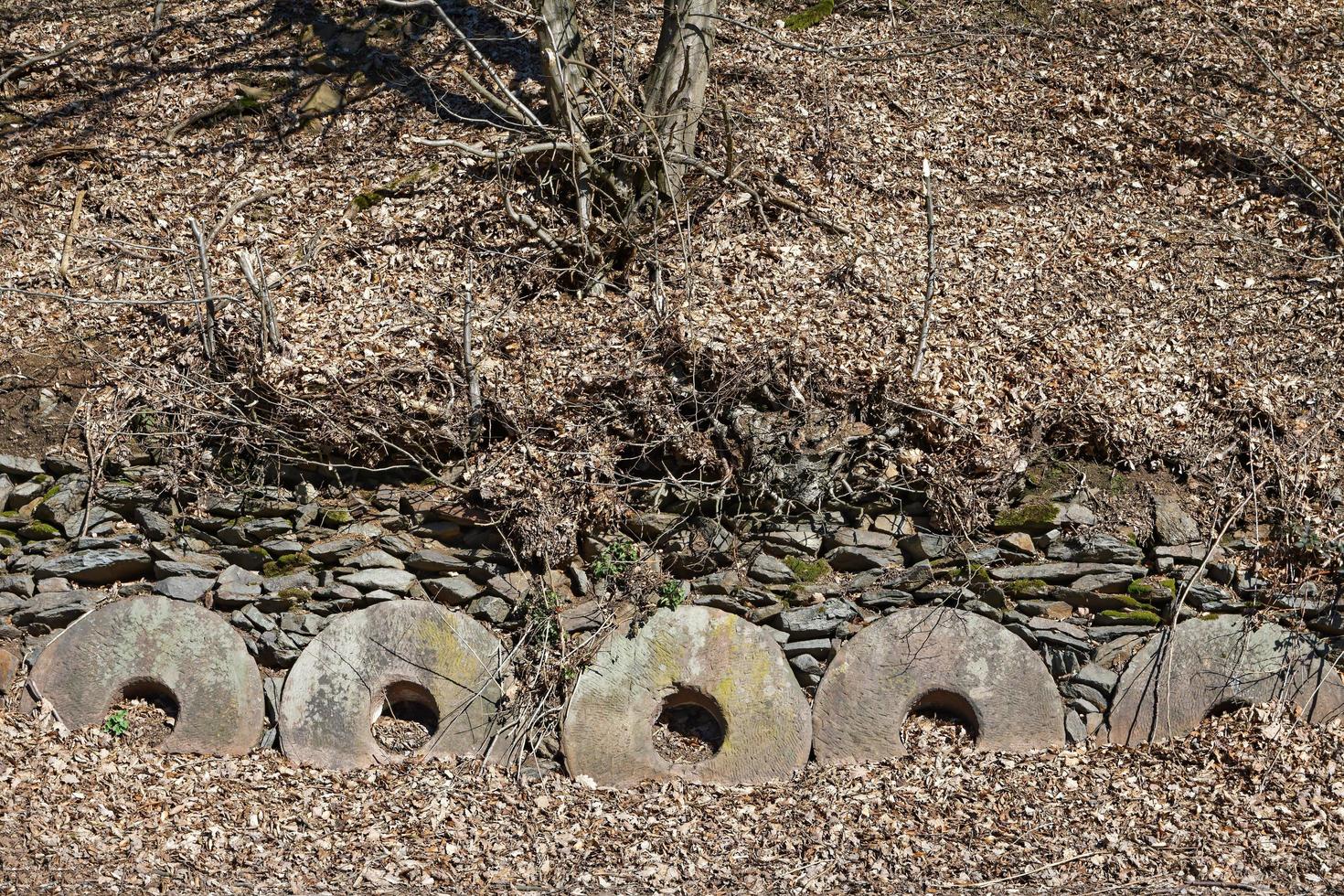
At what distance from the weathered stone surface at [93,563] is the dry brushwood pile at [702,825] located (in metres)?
0.77

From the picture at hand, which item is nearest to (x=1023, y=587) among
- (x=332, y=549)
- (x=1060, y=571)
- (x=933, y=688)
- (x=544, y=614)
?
(x=1060, y=571)

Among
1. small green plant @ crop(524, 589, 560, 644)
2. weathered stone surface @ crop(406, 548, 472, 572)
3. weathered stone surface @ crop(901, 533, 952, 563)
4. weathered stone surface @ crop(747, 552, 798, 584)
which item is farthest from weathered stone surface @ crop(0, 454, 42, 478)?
weathered stone surface @ crop(901, 533, 952, 563)

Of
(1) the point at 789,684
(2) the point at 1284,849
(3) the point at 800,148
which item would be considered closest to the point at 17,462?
(1) the point at 789,684

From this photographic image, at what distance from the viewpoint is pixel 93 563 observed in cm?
511

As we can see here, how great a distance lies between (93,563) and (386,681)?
1.70 m

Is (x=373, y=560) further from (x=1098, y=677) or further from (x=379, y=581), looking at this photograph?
(x=1098, y=677)

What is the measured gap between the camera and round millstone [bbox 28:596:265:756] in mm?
4910

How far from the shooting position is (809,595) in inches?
198

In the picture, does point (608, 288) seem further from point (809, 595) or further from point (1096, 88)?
point (1096, 88)

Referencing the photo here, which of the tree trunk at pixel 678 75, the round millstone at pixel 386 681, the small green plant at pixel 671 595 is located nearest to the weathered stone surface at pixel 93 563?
the round millstone at pixel 386 681

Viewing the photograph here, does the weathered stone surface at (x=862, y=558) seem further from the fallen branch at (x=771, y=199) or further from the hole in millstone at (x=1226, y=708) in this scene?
the fallen branch at (x=771, y=199)

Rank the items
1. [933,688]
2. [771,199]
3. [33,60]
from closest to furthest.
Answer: [933,688] < [771,199] < [33,60]

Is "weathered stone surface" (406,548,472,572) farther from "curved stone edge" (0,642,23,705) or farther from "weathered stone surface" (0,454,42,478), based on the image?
"weathered stone surface" (0,454,42,478)

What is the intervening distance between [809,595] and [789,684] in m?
0.47
